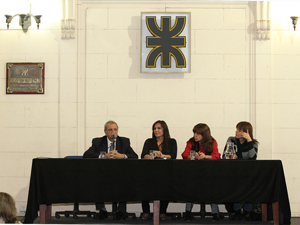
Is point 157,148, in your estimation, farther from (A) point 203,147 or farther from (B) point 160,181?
(B) point 160,181

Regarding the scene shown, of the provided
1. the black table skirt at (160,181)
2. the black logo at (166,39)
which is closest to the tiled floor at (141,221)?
the black table skirt at (160,181)

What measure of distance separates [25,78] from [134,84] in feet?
5.42

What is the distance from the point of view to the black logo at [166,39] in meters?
6.17

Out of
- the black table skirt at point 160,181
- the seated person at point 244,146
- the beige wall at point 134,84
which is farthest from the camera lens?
the beige wall at point 134,84

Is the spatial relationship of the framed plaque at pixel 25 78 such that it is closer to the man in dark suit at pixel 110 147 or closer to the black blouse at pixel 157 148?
the man in dark suit at pixel 110 147

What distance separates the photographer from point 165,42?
618 centimetres

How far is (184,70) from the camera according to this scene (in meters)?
6.18

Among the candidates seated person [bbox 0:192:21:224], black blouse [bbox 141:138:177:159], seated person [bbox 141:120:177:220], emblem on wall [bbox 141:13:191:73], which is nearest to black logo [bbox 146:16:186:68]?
emblem on wall [bbox 141:13:191:73]

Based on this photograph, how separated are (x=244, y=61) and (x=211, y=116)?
977 millimetres

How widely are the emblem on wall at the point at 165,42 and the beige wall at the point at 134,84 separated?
109 mm

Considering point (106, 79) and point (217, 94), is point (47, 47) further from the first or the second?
point (217, 94)

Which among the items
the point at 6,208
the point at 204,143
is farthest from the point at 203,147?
the point at 6,208

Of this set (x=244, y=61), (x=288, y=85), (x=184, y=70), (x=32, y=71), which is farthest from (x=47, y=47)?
(x=288, y=85)

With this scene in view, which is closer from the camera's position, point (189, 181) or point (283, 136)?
point (189, 181)
